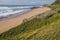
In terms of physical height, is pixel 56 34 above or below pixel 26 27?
above

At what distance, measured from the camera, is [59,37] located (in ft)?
46.7

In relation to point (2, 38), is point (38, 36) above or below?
above

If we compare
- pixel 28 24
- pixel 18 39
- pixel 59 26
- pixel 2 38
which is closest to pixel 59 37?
pixel 59 26

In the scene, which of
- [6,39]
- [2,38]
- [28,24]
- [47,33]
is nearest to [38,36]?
[47,33]

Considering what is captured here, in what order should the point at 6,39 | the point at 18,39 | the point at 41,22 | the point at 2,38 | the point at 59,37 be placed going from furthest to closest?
the point at 41,22, the point at 2,38, the point at 6,39, the point at 18,39, the point at 59,37

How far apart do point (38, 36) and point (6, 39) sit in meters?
3.78

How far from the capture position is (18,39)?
1706 centimetres

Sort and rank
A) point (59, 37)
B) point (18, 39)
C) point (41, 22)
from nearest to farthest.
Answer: point (59, 37)
point (18, 39)
point (41, 22)

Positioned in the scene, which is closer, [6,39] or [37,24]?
[6,39]

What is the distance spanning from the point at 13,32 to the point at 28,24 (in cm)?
209

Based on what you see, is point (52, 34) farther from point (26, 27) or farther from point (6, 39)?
point (26, 27)

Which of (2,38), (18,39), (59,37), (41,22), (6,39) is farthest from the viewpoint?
(41,22)

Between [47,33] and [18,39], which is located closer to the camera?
[47,33]

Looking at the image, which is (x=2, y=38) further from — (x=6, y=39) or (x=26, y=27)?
(x=26, y=27)
